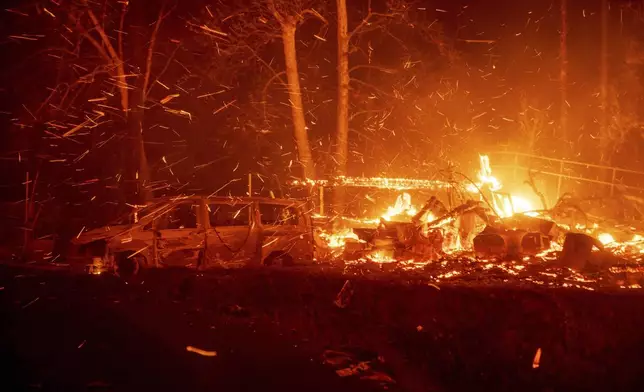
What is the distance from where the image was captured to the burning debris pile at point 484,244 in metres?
10.6

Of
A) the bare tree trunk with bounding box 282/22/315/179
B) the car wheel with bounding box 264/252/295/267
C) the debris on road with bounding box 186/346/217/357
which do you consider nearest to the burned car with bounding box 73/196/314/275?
the car wheel with bounding box 264/252/295/267

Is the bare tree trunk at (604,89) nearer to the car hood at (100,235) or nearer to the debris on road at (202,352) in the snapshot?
the car hood at (100,235)

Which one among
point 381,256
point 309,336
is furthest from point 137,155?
point 309,336

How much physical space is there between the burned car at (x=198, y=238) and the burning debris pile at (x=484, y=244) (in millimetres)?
883

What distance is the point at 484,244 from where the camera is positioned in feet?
40.8

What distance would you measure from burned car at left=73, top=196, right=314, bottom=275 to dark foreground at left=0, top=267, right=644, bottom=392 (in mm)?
1381

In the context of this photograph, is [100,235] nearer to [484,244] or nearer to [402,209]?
[402,209]

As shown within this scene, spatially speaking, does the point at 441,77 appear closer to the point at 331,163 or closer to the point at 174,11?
the point at 331,163

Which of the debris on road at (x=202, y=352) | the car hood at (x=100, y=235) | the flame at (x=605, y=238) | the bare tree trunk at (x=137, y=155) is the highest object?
the bare tree trunk at (x=137, y=155)

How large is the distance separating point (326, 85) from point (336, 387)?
16.1 meters

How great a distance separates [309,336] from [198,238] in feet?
12.8

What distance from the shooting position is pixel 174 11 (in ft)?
58.2

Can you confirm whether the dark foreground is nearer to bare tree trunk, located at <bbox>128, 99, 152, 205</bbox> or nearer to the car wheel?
the car wheel

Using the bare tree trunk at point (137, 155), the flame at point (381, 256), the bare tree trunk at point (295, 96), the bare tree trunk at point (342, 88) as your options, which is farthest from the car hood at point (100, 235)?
the bare tree trunk at point (342, 88)
